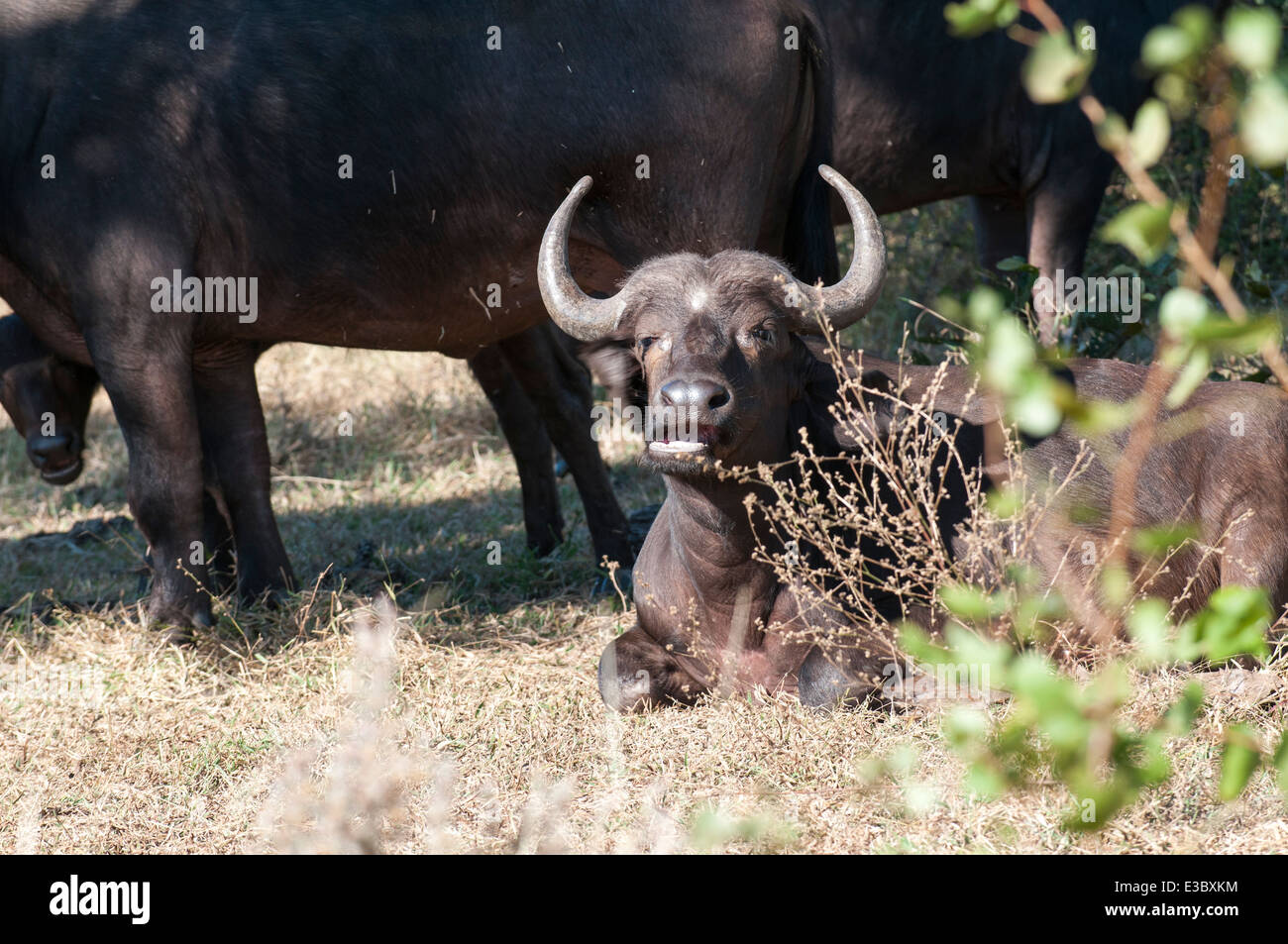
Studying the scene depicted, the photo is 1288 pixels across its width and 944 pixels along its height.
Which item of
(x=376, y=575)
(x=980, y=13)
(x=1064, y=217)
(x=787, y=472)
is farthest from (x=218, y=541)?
(x=980, y=13)

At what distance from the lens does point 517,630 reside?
5301 mm

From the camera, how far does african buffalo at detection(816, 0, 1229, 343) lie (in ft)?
20.7

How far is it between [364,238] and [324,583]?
1.59m

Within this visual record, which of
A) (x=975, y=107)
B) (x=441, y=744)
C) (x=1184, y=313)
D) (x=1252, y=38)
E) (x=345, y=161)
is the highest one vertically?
(x=975, y=107)

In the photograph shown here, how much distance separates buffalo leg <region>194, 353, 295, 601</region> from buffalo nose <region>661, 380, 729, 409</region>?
2325mm

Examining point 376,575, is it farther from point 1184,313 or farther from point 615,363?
point 1184,313

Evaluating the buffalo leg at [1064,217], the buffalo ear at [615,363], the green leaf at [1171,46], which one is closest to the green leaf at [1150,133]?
the green leaf at [1171,46]

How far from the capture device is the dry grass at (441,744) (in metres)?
3.22

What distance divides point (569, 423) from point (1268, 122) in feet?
16.9

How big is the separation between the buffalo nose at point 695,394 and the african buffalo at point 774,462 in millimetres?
47

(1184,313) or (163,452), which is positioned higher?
(163,452)

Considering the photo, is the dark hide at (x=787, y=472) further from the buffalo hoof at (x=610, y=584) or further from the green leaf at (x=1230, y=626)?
the green leaf at (x=1230, y=626)

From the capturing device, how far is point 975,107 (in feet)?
21.0

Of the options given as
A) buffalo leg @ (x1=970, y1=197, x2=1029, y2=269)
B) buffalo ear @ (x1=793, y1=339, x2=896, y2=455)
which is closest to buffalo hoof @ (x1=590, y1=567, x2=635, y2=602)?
buffalo ear @ (x1=793, y1=339, x2=896, y2=455)
